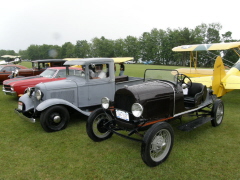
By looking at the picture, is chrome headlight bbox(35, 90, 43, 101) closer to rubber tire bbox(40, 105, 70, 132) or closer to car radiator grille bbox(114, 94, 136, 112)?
rubber tire bbox(40, 105, 70, 132)

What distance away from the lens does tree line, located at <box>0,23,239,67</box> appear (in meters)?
60.7

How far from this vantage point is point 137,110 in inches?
132

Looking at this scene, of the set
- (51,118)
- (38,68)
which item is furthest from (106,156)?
(38,68)

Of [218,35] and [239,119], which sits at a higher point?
[218,35]

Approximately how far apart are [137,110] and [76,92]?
9.29 feet

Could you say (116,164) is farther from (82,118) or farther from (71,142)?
(82,118)

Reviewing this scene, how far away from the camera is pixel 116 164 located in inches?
135

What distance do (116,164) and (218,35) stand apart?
7653 cm

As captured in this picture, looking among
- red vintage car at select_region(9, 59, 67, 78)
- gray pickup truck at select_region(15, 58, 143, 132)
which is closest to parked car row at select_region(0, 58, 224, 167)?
gray pickup truck at select_region(15, 58, 143, 132)

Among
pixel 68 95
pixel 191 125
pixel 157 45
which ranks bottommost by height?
pixel 191 125

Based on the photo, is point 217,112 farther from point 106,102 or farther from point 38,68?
point 38,68

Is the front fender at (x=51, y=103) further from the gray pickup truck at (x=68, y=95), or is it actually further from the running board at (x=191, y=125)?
the running board at (x=191, y=125)

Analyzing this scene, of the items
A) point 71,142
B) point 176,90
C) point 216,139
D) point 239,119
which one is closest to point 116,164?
point 71,142

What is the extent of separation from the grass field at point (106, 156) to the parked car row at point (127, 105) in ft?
0.87
